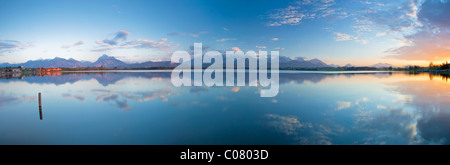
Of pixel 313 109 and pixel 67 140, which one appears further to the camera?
pixel 313 109

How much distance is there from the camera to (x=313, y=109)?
512 inches

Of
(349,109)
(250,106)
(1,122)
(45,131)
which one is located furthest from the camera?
(250,106)

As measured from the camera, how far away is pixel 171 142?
7.80 metres

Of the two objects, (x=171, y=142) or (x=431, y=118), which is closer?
(x=171, y=142)
